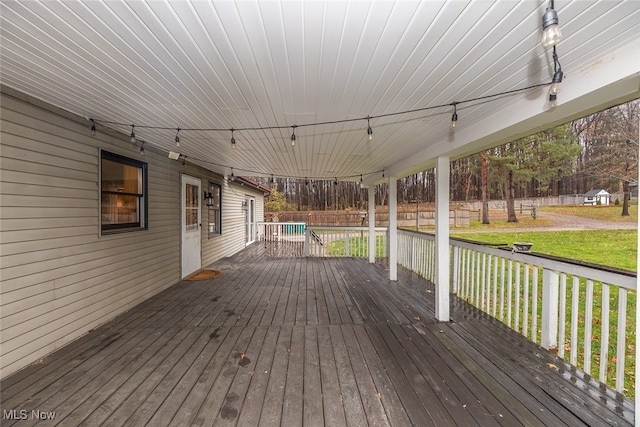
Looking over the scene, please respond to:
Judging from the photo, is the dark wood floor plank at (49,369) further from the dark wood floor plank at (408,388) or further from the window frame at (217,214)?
the window frame at (217,214)

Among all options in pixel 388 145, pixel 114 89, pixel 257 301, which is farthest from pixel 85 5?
pixel 257 301

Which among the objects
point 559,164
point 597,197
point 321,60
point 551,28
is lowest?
point 597,197

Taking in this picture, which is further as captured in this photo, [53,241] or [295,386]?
[53,241]

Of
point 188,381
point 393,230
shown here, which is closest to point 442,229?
A: point 393,230

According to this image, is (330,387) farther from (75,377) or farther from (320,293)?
(320,293)

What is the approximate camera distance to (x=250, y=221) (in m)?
10.5

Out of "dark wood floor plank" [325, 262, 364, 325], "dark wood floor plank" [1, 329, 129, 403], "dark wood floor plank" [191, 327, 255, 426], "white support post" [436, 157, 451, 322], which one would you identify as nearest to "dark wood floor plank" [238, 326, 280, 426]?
"dark wood floor plank" [191, 327, 255, 426]

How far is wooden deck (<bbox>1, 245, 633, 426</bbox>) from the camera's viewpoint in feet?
5.62

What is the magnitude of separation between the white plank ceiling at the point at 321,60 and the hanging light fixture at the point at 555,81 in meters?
0.05

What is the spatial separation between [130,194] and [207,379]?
121 inches

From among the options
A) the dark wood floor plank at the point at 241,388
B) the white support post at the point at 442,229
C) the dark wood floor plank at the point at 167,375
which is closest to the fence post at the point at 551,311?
the white support post at the point at 442,229

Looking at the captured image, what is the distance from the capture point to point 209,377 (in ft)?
6.88

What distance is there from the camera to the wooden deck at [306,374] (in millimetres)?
1714

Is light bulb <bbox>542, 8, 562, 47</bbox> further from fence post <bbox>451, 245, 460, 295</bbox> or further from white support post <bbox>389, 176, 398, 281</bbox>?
white support post <bbox>389, 176, 398, 281</bbox>
